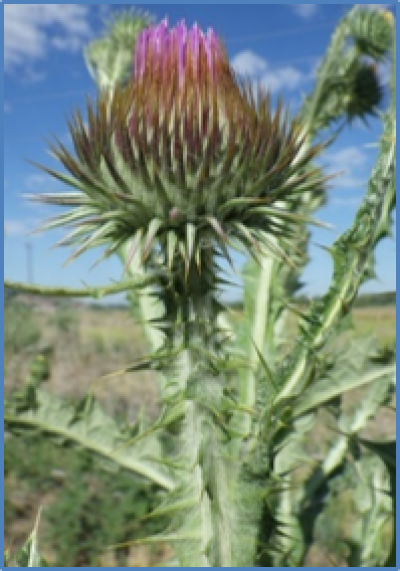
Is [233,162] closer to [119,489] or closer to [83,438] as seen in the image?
[83,438]

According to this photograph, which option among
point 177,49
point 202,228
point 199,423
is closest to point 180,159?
point 202,228

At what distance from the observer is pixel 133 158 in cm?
161

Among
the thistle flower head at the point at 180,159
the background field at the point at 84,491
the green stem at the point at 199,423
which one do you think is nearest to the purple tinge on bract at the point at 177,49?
the thistle flower head at the point at 180,159

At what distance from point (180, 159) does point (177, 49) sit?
0.89 ft

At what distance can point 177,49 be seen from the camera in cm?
167

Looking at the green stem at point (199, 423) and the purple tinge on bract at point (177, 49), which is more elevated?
the purple tinge on bract at point (177, 49)

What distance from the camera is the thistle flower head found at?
1.59 meters

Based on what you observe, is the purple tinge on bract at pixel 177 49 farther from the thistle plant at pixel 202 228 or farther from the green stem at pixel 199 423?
the green stem at pixel 199 423

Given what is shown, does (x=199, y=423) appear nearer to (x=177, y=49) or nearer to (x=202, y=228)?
(x=202, y=228)

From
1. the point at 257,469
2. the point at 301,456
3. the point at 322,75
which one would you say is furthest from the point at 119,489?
the point at 257,469

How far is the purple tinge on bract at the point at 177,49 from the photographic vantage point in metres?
1.65

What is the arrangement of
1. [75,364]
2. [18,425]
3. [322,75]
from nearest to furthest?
1. [18,425]
2. [322,75]
3. [75,364]

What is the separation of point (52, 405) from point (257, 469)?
110cm

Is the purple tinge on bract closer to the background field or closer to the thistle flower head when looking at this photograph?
the thistle flower head
